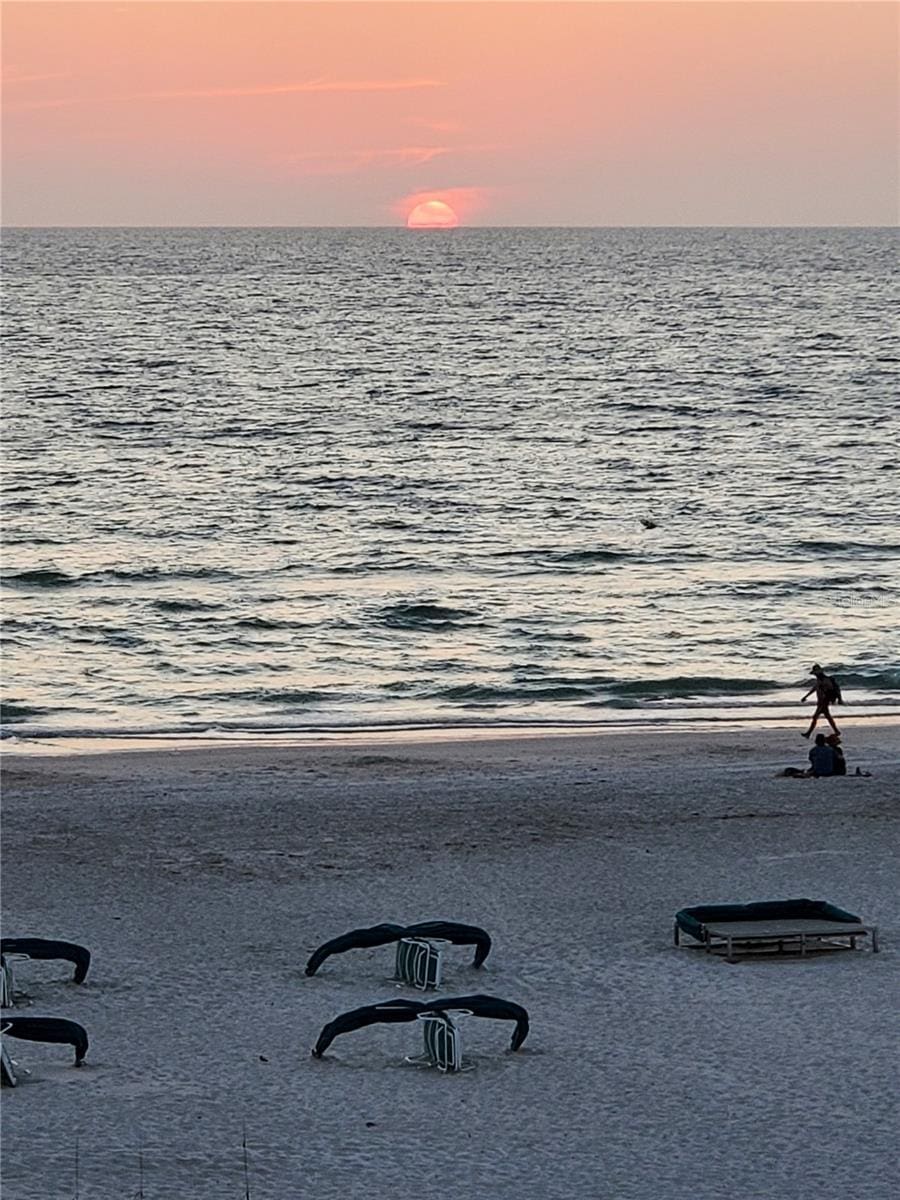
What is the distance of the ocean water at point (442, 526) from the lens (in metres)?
30.8

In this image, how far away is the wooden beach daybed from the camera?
15906mm

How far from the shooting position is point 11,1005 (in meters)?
14.8

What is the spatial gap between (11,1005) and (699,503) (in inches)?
1491

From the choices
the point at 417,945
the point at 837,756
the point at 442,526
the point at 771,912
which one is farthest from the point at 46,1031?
the point at 442,526

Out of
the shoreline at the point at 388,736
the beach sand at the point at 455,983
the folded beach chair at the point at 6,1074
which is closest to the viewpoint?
the beach sand at the point at 455,983

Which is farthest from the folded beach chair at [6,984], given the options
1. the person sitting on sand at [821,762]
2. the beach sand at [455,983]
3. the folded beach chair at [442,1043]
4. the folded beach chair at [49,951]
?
the person sitting on sand at [821,762]

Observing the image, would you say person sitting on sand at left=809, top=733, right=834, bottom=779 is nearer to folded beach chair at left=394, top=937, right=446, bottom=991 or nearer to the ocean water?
the ocean water

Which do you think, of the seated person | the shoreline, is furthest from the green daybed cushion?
the shoreline

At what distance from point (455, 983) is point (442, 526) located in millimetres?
31605

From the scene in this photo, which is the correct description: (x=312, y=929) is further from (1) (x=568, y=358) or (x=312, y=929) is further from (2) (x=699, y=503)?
(1) (x=568, y=358)

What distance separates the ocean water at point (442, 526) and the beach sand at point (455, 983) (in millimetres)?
6213

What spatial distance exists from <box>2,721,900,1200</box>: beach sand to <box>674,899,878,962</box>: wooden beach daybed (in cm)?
18

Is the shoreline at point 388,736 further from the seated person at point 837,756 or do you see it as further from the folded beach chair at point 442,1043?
the folded beach chair at point 442,1043

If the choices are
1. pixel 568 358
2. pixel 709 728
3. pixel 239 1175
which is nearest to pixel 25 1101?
pixel 239 1175
